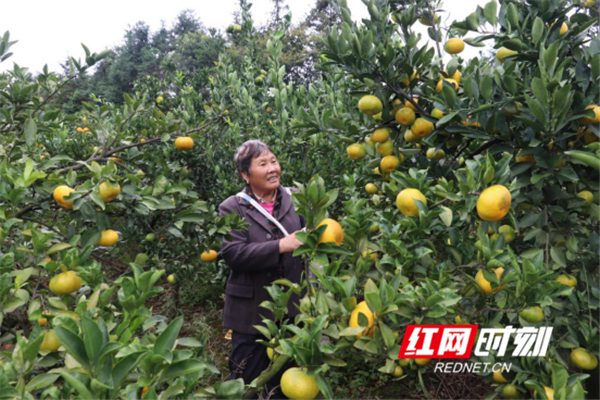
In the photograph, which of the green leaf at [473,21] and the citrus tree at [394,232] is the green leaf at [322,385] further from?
the green leaf at [473,21]

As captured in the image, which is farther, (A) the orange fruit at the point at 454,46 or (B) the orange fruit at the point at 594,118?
(A) the orange fruit at the point at 454,46

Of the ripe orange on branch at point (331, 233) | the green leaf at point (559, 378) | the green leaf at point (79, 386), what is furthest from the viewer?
the ripe orange on branch at point (331, 233)

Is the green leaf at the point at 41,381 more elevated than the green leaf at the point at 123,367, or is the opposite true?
the green leaf at the point at 123,367

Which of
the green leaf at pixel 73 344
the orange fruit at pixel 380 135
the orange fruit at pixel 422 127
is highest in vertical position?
the orange fruit at pixel 422 127

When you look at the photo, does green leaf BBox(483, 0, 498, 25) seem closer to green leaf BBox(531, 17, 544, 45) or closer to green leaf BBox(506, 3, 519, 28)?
green leaf BBox(506, 3, 519, 28)

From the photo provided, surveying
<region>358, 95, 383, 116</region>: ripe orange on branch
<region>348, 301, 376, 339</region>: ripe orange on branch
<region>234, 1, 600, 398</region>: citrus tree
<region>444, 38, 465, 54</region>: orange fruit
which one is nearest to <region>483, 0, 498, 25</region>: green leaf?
<region>234, 1, 600, 398</region>: citrus tree

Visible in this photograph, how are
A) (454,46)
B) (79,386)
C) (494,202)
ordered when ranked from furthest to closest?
(454,46)
(494,202)
(79,386)

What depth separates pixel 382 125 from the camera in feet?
6.28

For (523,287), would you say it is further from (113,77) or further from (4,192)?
(113,77)

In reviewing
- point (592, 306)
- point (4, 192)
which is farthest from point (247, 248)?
point (592, 306)

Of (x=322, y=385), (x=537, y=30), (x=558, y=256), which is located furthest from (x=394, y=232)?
(x=537, y=30)

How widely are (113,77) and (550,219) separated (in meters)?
30.6

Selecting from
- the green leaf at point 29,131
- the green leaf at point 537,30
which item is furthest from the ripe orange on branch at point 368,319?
the green leaf at point 29,131

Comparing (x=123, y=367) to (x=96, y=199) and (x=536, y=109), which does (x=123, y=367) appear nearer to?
Result: (x=96, y=199)
